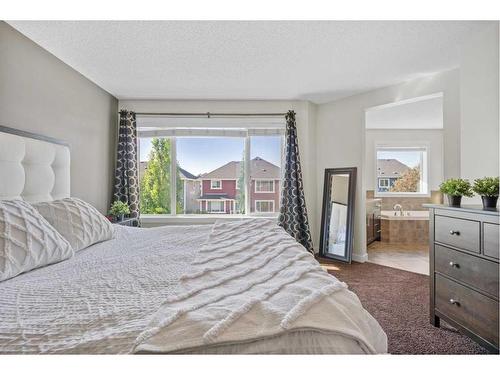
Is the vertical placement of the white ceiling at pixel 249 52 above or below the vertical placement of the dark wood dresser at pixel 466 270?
above

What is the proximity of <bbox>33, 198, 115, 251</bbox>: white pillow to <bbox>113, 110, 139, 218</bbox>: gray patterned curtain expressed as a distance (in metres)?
1.79

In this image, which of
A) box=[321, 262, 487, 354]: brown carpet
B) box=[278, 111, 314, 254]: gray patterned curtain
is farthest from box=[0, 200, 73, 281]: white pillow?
box=[278, 111, 314, 254]: gray patterned curtain

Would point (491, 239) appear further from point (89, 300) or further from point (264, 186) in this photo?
point (264, 186)

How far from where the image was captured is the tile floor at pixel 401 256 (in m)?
3.46

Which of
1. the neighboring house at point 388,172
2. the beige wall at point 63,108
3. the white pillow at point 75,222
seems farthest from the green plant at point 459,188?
the neighboring house at point 388,172

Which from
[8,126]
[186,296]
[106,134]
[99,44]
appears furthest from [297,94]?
[186,296]

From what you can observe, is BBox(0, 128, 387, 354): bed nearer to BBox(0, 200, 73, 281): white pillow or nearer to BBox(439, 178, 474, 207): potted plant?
BBox(0, 200, 73, 281): white pillow

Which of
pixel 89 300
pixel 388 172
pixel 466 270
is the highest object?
pixel 388 172

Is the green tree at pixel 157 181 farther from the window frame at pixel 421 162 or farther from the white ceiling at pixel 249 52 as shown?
the window frame at pixel 421 162

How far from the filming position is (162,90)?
336 centimetres

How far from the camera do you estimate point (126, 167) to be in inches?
141

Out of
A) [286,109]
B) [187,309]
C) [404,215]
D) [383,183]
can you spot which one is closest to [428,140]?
[383,183]

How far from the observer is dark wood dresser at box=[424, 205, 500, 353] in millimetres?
1475

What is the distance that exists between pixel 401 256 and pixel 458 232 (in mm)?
2546
